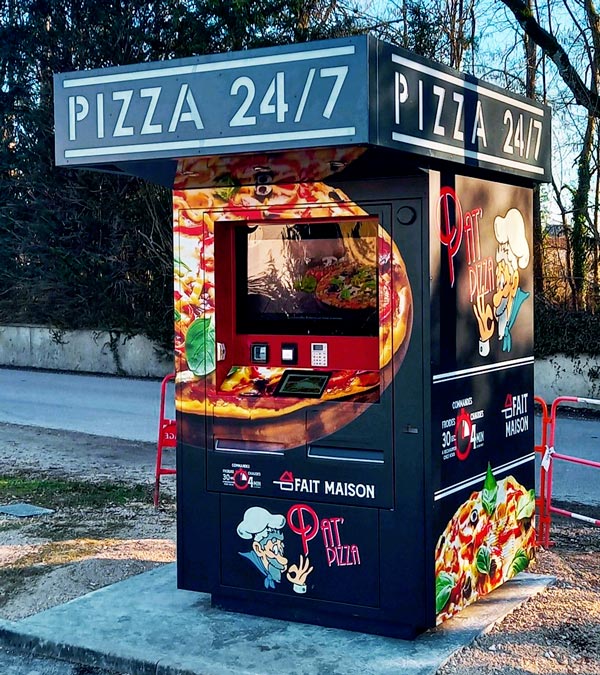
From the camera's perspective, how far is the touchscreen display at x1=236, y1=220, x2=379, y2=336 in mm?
4781

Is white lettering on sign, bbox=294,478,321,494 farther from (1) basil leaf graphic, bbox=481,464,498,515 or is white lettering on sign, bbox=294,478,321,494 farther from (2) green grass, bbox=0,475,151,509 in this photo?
(2) green grass, bbox=0,475,151,509

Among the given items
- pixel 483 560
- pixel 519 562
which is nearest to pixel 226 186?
pixel 483 560

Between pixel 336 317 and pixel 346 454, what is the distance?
0.74 metres

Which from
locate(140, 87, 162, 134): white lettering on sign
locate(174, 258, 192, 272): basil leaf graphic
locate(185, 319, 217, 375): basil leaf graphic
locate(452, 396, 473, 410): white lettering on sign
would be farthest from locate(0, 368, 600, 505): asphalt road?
locate(140, 87, 162, 134): white lettering on sign

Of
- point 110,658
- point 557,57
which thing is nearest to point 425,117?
point 110,658

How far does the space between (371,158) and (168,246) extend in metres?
13.5

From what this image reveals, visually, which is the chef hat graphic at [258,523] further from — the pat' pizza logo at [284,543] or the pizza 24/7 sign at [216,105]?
the pizza 24/7 sign at [216,105]

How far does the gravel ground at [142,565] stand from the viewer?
14.4 feet

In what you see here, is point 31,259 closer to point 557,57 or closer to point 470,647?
point 557,57

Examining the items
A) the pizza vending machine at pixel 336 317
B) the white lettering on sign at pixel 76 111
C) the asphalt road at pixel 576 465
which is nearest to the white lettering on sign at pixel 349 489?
the pizza vending machine at pixel 336 317

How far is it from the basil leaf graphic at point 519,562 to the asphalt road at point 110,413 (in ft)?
8.24

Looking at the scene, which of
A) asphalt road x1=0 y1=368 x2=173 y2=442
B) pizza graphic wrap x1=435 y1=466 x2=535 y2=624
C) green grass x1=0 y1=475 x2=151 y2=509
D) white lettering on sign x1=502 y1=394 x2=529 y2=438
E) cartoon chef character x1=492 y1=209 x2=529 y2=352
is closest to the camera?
pizza graphic wrap x1=435 y1=466 x2=535 y2=624

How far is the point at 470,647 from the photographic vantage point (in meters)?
4.46

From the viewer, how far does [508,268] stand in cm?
523
